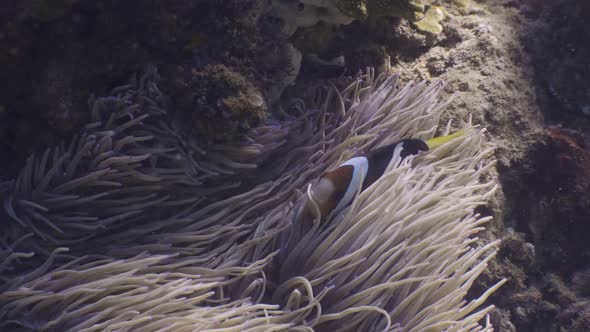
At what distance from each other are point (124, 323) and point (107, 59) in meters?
1.34

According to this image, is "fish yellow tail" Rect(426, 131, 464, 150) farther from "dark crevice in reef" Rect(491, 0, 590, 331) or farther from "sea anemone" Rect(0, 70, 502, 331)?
"dark crevice in reef" Rect(491, 0, 590, 331)

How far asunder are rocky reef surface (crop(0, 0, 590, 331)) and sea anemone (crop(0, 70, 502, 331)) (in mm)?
180

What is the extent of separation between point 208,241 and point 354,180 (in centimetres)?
86

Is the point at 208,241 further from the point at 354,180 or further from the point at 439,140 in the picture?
the point at 439,140

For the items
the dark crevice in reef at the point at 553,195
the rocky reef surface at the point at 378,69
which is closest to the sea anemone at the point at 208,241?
the rocky reef surface at the point at 378,69

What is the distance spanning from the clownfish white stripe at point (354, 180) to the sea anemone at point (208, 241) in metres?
0.05

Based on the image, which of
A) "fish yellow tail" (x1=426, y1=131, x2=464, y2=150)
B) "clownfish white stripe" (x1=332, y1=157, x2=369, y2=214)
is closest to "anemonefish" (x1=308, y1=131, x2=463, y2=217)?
"clownfish white stripe" (x1=332, y1=157, x2=369, y2=214)

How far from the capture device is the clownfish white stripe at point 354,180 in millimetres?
2443

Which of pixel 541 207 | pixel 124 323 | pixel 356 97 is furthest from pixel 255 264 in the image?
pixel 541 207

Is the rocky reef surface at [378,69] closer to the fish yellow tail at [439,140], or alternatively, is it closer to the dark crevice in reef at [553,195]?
the dark crevice in reef at [553,195]

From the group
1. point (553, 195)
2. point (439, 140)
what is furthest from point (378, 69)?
point (553, 195)

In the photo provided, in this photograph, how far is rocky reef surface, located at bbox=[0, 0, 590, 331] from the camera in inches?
88.0

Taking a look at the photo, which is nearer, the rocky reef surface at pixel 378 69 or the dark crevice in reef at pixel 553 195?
the rocky reef surface at pixel 378 69

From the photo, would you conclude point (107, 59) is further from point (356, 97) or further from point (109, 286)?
point (356, 97)
